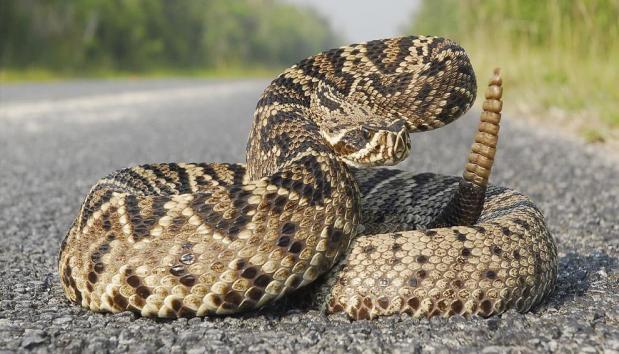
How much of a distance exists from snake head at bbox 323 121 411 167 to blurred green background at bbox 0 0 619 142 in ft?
17.6

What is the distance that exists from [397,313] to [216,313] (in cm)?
78

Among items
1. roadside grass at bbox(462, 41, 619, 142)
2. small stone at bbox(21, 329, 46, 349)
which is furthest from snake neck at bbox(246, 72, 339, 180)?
roadside grass at bbox(462, 41, 619, 142)

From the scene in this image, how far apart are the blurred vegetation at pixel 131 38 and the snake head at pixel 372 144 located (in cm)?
2639

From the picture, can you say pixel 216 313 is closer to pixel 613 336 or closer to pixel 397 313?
pixel 397 313

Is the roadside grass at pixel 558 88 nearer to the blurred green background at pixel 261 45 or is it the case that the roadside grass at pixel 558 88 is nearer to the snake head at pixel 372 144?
the blurred green background at pixel 261 45

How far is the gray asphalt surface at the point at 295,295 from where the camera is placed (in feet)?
9.48

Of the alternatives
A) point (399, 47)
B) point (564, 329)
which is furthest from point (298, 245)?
point (399, 47)

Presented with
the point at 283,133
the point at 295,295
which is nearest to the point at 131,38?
the point at 283,133

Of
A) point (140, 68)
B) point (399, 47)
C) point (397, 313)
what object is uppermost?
point (399, 47)

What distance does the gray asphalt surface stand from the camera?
9.48 ft

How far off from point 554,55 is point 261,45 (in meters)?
90.0

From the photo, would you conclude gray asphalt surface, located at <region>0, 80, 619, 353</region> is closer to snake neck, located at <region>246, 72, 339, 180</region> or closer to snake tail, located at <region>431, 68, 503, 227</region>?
snake tail, located at <region>431, 68, 503, 227</region>

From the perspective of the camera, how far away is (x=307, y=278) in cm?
323

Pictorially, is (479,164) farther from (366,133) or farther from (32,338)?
(32,338)
